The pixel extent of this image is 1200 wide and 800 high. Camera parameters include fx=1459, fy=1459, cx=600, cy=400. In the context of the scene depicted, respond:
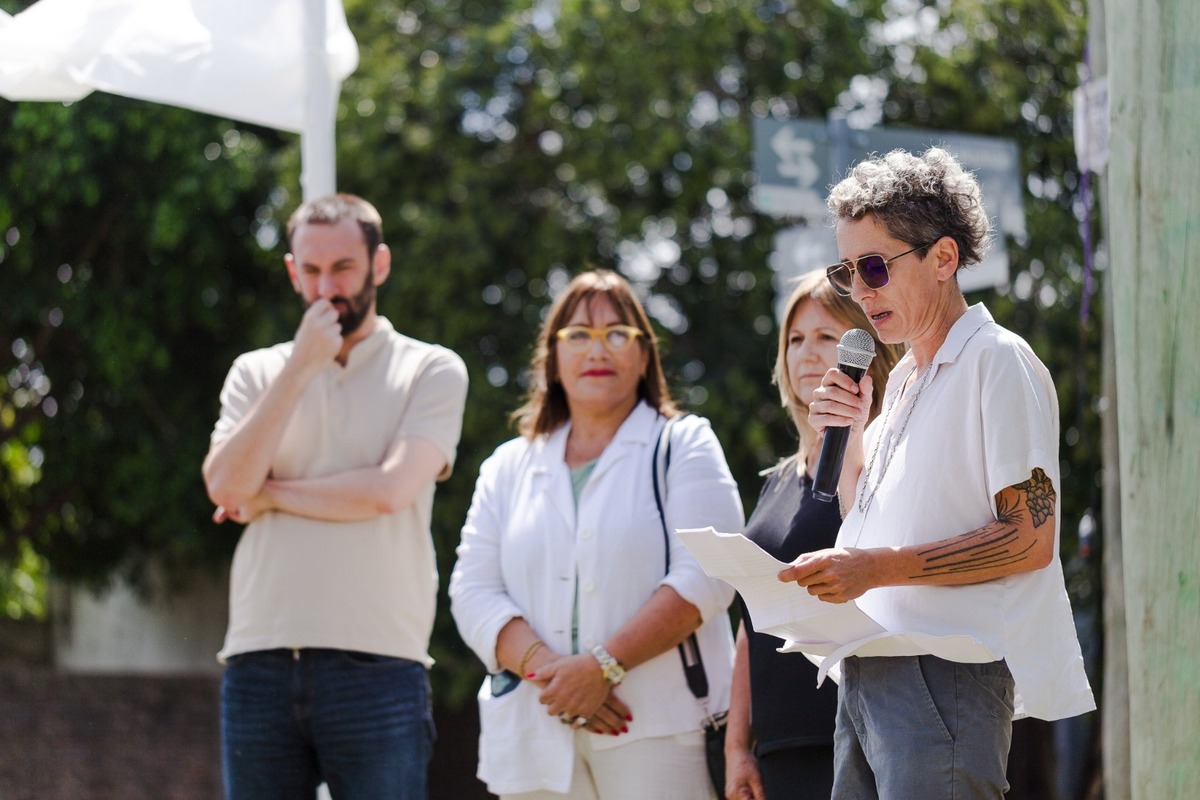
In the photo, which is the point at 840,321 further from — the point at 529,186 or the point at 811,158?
the point at 529,186

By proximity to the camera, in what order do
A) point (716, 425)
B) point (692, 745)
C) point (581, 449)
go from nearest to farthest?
1. point (692, 745)
2. point (581, 449)
3. point (716, 425)

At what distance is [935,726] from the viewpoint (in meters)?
2.55

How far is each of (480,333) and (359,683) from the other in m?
5.34

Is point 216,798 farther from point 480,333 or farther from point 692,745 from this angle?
point 692,745

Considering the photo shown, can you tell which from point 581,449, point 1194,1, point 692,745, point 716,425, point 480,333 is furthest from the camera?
point 480,333

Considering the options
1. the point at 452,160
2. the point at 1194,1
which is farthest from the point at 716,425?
the point at 1194,1

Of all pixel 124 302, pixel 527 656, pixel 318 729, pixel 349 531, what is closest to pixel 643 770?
pixel 527 656

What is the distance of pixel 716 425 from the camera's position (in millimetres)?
8594

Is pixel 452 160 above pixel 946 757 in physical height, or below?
above

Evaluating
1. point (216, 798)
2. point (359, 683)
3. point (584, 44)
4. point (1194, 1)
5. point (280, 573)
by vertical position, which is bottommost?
point (216, 798)

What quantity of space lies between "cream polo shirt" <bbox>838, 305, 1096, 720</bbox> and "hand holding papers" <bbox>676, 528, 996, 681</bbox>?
0.04m

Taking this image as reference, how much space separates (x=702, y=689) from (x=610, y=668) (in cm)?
27

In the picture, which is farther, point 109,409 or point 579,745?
point 109,409

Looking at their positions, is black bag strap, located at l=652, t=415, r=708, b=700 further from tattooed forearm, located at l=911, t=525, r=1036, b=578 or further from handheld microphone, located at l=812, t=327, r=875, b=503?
tattooed forearm, located at l=911, t=525, r=1036, b=578
